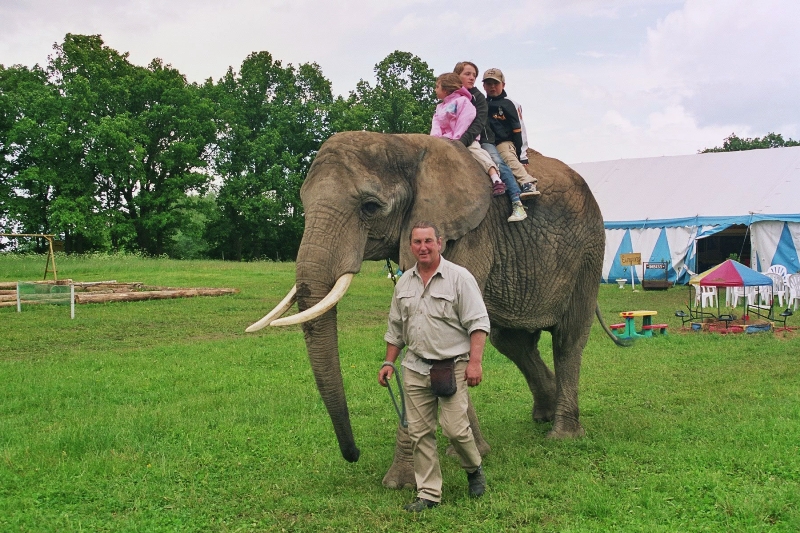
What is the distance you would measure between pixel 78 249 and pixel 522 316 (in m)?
44.7

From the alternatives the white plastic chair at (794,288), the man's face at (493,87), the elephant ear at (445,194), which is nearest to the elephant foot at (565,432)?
the elephant ear at (445,194)

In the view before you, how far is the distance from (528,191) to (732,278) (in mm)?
10722

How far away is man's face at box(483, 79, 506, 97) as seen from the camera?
267 inches

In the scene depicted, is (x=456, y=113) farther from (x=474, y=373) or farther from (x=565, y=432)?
(x=565, y=432)

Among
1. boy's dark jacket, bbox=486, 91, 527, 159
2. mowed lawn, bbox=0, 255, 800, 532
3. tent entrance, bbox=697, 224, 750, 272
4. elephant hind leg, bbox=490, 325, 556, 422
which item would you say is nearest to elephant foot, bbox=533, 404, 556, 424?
elephant hind leg, bbox=490, 325, 556, 422

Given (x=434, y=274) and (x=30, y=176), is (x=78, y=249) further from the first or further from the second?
(x=434, y=274)

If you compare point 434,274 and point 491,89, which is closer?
point 434,274

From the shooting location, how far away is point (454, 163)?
5977 mm

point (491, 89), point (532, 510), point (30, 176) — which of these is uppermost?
point (30, 176)

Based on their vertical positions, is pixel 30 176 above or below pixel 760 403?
above

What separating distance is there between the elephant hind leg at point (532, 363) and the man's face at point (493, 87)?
2.30 m

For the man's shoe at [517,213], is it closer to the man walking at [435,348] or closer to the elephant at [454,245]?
the elephant at [454,245]

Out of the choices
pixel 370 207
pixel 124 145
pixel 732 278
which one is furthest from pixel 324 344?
pixel 124 145

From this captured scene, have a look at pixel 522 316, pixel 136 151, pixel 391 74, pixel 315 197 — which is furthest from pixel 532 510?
pixel 391 74
